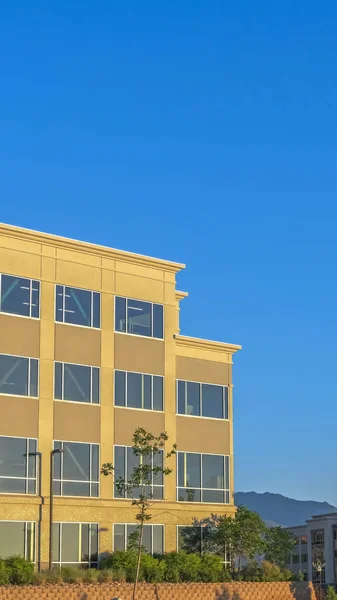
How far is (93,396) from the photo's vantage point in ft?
169

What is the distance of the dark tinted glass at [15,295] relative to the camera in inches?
1941

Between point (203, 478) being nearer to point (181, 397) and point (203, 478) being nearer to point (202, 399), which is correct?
point (202, 399)

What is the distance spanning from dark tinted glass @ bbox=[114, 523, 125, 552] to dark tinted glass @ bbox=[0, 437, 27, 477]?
5600 millimetres

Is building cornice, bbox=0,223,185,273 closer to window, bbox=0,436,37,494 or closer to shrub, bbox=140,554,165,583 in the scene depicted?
window, bbox=0,436,37,494

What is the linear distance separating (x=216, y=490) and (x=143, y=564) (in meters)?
7.90

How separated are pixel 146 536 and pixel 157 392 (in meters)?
7.19

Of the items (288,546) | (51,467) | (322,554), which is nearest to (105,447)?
(51,467)

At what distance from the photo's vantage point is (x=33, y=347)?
164 feet

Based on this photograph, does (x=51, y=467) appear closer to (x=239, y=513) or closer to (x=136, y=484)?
(x=136, y=484)

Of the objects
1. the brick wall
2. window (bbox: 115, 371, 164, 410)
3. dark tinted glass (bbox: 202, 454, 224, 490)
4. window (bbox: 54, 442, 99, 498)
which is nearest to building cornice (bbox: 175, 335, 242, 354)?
window (bbox: 115, 371, 164, 410)

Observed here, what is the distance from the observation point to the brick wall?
42938mm

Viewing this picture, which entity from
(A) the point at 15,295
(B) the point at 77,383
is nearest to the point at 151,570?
(B) the point at 77,383

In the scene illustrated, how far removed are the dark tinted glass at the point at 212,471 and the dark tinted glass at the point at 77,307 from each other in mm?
9808

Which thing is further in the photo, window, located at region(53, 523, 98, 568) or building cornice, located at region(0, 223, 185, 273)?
building cornice, located at region(0, 223, 185, 273)
